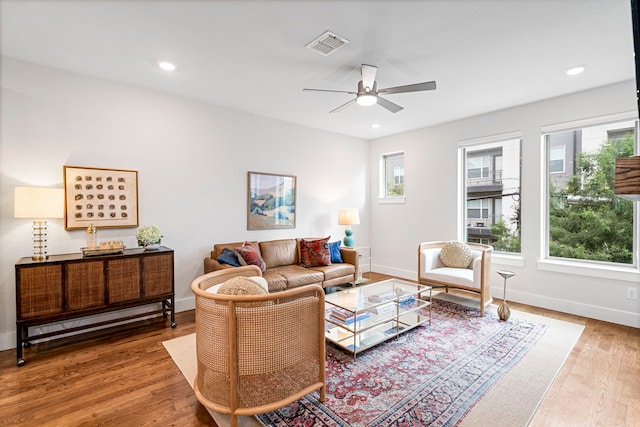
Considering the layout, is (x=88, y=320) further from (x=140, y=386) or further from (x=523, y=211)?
(x=523, y=211)

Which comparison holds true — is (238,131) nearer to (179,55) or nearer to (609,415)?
(179,55)

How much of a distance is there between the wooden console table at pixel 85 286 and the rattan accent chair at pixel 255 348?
1572 millimetres

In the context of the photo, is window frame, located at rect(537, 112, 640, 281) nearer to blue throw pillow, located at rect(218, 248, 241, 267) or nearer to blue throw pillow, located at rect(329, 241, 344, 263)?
blue throw pillow, located at rect(329, 241, 344, 263)

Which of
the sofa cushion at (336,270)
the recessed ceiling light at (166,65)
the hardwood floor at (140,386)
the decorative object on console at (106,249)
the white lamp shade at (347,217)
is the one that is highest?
the recessed ceiling light at (166,65)

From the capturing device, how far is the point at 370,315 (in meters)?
3.08

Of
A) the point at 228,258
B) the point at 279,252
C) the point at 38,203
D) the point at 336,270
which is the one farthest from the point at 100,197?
the point at 336,270

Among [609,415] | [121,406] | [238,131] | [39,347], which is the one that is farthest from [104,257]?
[609,415]

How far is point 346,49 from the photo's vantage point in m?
2.69

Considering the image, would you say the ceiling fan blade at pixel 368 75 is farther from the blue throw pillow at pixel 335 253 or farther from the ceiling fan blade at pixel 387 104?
the blue throw pillow at pixel 335 253

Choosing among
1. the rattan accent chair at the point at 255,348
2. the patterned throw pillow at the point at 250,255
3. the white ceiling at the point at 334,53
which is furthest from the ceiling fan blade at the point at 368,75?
the patterned throw pillow at the point at 250,255

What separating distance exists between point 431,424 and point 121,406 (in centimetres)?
208

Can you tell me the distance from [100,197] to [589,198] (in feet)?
19.2

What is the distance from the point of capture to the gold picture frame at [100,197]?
317cm

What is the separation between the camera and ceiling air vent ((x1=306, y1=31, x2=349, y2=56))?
246 cm
